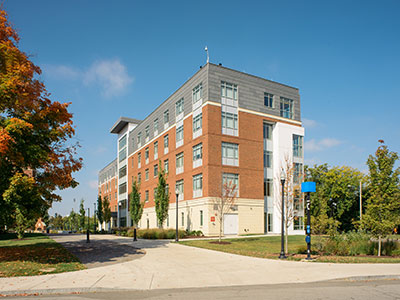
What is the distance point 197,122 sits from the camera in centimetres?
4238

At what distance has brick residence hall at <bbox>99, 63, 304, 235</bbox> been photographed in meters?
39.9

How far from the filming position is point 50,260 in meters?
17.0

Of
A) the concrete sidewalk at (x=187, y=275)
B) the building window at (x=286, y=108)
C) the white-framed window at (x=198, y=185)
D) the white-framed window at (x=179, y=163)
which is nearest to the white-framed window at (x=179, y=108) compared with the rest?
the white-framed window at (x=179, y=163)

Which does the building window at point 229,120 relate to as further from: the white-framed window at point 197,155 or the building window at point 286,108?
the building window at point 286,108

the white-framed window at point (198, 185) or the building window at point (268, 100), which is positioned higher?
the building window at point (268, 100)

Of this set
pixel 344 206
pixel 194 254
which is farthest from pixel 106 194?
pixel 194 254

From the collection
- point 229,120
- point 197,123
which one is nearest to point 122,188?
point 197,123

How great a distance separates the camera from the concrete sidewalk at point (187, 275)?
37.1 feet

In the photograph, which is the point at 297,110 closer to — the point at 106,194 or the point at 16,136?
the point at 16,136

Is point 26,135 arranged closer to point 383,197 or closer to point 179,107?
point 383,197

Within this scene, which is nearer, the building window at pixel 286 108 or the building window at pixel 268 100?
the building window at pixel 268 100

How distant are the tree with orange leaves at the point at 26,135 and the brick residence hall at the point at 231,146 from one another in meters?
22.3

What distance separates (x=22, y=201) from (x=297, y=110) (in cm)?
3892

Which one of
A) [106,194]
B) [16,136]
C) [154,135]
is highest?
[154,135]
